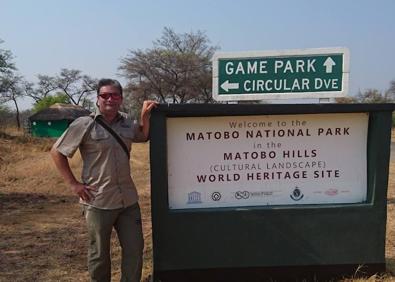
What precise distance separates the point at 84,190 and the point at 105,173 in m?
0.19

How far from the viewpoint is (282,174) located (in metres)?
4.25

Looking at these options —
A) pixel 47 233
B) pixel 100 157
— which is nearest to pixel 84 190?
pixel 100 157

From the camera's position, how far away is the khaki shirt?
3721 mm

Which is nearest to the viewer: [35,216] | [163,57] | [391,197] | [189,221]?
[189,221]

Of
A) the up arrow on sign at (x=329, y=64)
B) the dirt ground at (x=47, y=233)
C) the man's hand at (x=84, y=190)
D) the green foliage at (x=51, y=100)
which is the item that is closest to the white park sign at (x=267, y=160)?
the up arrow on sign at (x=329, y=64)

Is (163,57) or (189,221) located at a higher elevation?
(163,57)

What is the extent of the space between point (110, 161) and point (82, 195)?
1.03ft

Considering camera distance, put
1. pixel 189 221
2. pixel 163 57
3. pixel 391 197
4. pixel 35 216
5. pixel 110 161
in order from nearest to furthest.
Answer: pixel 110 161 < pixel 189 221 < pixel 35 216 < pixel 391 197 < pixel 163 57

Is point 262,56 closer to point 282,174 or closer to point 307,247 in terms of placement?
point 282,174

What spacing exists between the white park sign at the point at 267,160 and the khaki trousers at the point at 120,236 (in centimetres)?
45

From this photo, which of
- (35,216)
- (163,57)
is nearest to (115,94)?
(35,216)

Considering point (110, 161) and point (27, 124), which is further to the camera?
point (27, 124)

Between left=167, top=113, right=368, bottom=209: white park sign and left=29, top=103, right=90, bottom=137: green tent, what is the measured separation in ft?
157

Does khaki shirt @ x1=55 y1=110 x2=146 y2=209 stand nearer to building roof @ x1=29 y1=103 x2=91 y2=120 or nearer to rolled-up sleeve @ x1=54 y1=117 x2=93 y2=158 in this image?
rolled-up sleeve @ x1=54 y1=117 x2=93 y2=158
